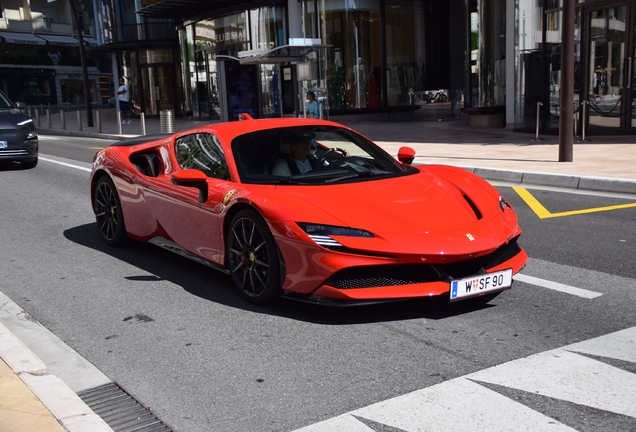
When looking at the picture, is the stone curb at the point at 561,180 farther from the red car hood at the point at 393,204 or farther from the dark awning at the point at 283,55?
the dark awning at the point at 283,55

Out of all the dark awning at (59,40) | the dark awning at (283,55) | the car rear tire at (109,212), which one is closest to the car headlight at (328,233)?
the car rear tire at (109,212)

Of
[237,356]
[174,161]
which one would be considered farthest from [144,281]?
[237,356]

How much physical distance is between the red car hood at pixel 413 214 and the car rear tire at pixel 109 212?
2.67 metres

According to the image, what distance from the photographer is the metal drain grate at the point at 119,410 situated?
11.6 ft

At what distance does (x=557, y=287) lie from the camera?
5.41 m

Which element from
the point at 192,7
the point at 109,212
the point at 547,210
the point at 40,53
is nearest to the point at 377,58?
the point at 192,7

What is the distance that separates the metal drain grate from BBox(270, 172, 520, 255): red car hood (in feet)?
5.22

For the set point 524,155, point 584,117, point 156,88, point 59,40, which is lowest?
point 524,155

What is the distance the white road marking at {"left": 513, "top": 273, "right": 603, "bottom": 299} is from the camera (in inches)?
205

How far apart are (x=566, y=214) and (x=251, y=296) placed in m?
4.85

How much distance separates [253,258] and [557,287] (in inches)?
90.5

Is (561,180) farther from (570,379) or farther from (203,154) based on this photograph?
(570,379)

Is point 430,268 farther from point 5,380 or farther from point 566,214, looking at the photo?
point 566,214

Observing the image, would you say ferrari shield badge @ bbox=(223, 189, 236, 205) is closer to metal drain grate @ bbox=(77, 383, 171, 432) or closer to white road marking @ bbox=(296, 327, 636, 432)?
metal drain grate @ bbox=(77, 383, 171, 432)
